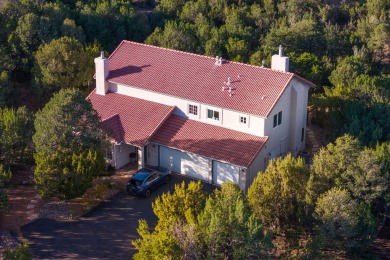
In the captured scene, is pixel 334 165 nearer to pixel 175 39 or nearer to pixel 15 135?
pixel 15 135

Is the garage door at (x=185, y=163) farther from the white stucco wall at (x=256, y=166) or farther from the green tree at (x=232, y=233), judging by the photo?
the green tree at (x=232, y=233)

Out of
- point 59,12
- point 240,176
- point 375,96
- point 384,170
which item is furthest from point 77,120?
point 59,12

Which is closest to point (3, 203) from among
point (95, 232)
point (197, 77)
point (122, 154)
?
point (95, 232)

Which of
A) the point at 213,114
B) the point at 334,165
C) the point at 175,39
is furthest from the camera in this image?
the point at 175,39

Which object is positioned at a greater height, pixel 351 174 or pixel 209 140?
pixel 351 174

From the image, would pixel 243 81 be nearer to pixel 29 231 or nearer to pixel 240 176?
pixel 240 176

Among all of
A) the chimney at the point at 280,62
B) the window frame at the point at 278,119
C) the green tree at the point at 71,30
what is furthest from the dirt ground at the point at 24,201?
the green tree at the point at 71,30

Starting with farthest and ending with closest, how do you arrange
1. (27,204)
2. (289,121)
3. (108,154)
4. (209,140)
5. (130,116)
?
(289,121) < (130,116) < (108,154) < (209,140) < (27,204)
